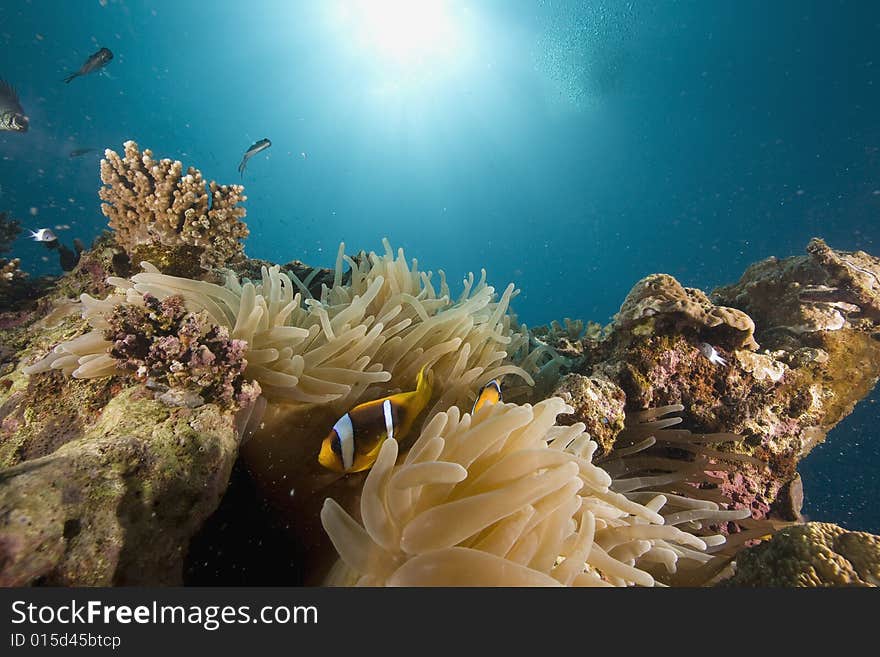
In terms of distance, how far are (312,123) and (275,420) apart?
293 feet

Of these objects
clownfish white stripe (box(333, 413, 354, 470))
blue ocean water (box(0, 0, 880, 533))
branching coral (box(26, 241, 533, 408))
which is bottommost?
clownfish white stripe (box(333, 413, 354, 470))

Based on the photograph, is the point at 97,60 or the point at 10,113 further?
the point at 97,60

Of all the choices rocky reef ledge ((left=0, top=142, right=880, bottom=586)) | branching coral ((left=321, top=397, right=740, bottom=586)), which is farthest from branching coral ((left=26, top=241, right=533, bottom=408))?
branching coral ((left=321, top=397, right=740, bottom=586))

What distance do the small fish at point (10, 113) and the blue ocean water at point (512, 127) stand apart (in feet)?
64.1

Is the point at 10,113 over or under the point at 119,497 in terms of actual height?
over

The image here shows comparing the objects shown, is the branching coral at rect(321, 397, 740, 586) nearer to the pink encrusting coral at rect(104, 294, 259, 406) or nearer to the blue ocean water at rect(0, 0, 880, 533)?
the pink encrusting coral at rect(104, 294, 259, 406)

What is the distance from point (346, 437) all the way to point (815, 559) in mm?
2039

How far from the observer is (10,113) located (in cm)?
595

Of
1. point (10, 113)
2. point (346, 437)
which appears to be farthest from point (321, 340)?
point (10, 113)

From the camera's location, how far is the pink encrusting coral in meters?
1.73

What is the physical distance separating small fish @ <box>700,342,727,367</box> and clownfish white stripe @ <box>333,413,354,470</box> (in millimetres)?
2886

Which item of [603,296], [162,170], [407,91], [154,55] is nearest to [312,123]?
[407,91]

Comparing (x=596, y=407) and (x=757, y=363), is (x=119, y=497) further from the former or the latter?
(x=757, y=363)

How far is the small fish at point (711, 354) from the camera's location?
3.25 metres
